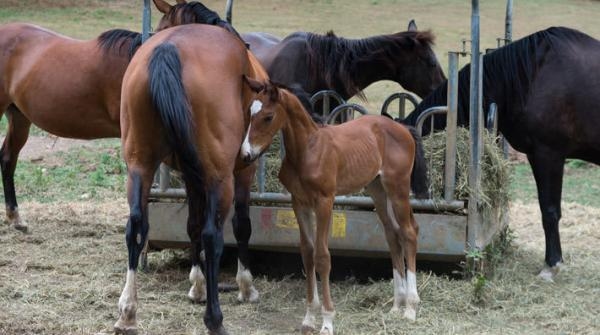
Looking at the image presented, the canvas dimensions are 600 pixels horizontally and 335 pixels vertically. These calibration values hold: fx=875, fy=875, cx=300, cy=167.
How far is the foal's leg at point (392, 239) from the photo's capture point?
5.29m

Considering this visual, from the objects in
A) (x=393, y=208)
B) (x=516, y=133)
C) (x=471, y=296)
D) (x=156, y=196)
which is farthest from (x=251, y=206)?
(x=516, y=133)

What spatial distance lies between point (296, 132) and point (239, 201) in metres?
0.84

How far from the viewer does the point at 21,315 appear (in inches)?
199

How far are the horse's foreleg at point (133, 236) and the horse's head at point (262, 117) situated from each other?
562mm

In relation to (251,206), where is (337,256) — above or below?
below

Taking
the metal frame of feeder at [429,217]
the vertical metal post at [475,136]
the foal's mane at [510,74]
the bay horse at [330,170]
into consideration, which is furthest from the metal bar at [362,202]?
the foal's mane at [510,74]

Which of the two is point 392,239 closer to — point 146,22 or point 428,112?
point 428,112

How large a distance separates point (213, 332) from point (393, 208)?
53.6 inches

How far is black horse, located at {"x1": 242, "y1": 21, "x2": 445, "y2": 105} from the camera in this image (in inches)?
281

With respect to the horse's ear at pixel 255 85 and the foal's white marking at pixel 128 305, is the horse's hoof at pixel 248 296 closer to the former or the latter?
the foal's white marking at pixel 128 305

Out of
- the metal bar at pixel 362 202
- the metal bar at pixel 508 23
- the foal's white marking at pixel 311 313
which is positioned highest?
the metal bar at pixel 508 23

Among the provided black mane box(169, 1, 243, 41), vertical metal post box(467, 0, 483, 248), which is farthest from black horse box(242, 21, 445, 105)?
vertical metal post box(467, 0, 483, 248)

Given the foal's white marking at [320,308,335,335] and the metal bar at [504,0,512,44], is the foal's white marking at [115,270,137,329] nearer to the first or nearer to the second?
the foal's white marking at [320,308,335,335]

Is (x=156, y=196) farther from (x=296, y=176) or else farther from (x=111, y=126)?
(x=296, y=176)
